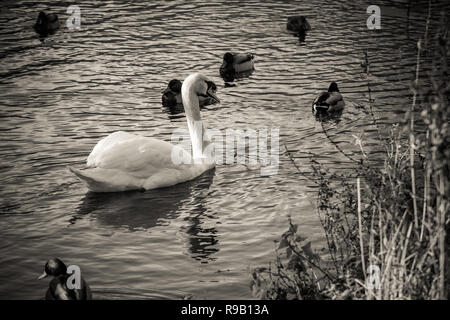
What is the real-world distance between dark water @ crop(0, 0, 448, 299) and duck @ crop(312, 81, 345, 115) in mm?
260

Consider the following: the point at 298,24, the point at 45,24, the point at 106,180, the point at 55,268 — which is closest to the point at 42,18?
the point at 45,24

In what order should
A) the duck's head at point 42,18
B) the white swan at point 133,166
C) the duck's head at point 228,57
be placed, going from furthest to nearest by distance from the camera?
the duck's head at point 42,18
the duck's head at point 228,57
the white swan at point 133,166

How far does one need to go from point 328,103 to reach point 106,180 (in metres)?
5.23

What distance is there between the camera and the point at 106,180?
1098 cm

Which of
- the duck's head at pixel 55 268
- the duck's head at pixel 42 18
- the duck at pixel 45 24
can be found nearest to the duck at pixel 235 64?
the duck at pixel 45 24

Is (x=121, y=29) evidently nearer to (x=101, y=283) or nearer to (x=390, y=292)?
(x=101, y=283)

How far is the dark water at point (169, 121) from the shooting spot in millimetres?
9086

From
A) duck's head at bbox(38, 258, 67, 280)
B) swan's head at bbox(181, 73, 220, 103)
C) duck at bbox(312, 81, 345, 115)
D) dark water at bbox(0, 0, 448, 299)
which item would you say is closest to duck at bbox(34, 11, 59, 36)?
dark water at bbox(0, 0, 448, 299)

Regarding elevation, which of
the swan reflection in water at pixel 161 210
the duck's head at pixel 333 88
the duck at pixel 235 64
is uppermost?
the duck at pixel 235 64

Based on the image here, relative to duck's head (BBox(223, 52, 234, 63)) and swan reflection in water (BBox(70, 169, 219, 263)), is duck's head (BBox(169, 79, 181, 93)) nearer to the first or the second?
duck's head (BBox(223, 52, 234, 63))

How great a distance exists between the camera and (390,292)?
5.55 m

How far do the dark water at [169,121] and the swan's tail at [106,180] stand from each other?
0.48ft

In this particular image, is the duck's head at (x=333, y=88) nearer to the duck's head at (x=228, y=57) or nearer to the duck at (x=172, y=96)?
the duck at (x=172, y=96)

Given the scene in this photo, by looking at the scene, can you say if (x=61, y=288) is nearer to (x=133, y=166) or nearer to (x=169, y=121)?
(x=133, y=166)
